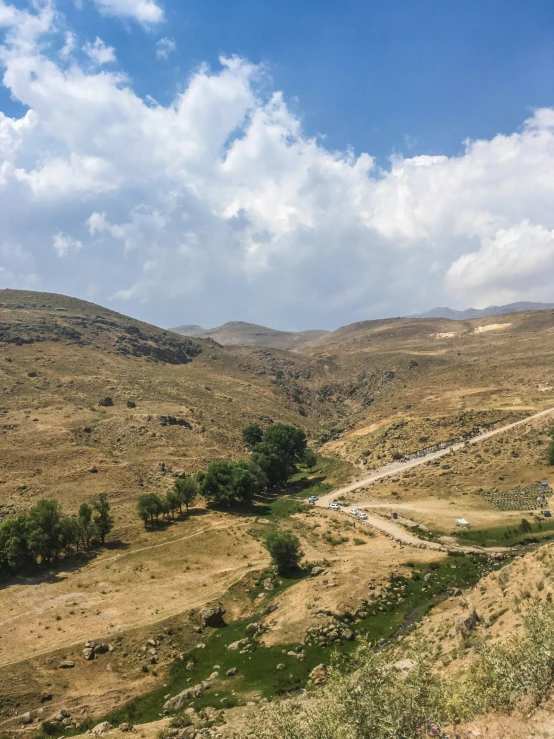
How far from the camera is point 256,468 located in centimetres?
8969

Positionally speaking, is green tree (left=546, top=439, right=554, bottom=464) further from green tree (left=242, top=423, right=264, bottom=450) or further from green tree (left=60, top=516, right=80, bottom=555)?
green tree (left=60, top=516, right=80, bottom=555)

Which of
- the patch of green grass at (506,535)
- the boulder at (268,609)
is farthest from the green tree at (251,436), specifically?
the boulder at (268,609)

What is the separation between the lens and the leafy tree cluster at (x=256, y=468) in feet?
258

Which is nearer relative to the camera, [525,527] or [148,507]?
[525,527]

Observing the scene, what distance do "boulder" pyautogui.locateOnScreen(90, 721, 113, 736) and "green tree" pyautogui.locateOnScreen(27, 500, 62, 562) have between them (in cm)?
3069

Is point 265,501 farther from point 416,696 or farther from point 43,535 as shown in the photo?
point 416,696

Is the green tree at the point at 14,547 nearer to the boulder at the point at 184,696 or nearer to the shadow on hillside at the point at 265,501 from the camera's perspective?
the shadow on hillside at the point at 265,501

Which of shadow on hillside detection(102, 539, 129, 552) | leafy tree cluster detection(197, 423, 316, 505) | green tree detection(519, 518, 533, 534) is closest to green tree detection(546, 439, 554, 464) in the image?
green tree detection(519, 518, 533, 534)

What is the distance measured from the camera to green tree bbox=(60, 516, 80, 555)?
56463mm

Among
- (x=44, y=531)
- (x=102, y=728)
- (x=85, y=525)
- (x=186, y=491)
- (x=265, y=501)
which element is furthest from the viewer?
(x=265, y=501)

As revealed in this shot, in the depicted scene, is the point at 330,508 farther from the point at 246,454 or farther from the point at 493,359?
the point at 493,359

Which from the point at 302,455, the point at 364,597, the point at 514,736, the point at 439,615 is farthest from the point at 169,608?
the point at 302,455

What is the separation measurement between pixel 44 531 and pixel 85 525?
5233 millimetres

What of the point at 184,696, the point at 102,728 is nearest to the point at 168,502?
the point at 184,696
